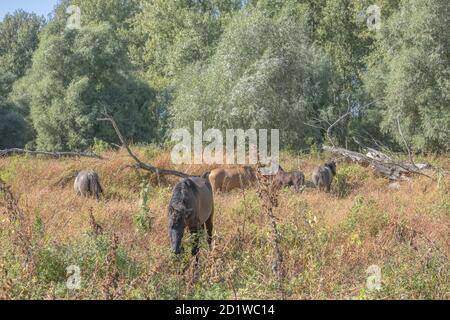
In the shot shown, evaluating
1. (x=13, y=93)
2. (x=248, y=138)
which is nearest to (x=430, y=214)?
(x=248, y=138)

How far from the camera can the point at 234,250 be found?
27.0ft

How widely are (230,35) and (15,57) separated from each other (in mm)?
23656

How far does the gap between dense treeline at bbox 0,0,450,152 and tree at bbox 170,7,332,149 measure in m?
0.06

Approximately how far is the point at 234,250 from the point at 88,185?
6.22 meters

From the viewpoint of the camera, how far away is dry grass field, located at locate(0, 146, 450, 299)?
6.10 m

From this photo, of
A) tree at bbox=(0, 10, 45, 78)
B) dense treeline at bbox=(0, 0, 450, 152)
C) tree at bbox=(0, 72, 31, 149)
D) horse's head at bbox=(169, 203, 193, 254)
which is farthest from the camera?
tree at bbox=(0, 10, 45, 78)

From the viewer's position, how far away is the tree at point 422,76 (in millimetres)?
23469

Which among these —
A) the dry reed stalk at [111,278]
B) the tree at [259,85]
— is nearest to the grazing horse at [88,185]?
the dry reed stalk at [111,278]

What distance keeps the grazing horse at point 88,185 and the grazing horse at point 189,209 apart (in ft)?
17.4

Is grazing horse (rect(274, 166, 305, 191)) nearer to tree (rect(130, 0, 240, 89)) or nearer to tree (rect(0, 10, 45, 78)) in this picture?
tree (rect(130, 0, 240, 89))

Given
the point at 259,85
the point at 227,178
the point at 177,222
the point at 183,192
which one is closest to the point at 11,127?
the point at 259,85

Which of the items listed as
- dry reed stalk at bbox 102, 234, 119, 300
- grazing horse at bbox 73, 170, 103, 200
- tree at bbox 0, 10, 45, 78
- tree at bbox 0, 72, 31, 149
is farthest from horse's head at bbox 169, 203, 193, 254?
tree at bbox 0, 10, 45, 78

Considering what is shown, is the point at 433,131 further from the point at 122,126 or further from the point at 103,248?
the point at 103,248

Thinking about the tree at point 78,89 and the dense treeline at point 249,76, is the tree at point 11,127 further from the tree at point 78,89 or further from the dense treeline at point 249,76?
the tree at point 78,89
